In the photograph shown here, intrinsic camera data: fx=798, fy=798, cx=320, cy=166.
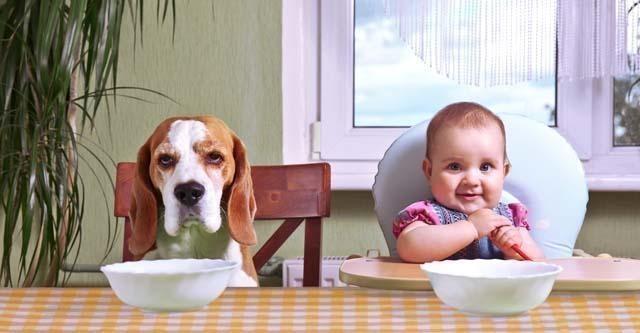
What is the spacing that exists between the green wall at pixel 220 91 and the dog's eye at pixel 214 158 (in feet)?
3.59

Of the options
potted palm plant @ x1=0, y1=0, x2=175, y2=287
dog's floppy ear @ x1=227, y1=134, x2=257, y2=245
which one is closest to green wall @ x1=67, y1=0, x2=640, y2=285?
potted palm plant @ x1=0, y1=0, x2=175, y2=287

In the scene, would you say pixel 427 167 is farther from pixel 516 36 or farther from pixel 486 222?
pixel 516 36

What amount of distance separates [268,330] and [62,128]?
120 centimetres

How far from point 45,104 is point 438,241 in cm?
100

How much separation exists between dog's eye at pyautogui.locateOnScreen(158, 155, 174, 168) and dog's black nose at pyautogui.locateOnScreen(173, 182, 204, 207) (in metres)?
0.04

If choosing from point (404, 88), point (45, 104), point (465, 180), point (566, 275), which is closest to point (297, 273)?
point (404, 88)

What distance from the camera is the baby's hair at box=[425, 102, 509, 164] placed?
4.30ft

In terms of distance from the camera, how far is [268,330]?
0.74 metres

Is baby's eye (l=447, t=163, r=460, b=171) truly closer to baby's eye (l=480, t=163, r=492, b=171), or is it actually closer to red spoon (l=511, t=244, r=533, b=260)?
baby's eye (l=480, t=163, r=492, b=171)

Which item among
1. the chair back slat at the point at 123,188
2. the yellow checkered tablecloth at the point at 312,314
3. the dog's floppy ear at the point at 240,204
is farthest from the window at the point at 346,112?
the yellow checkered tablecloth at the point at 312,314

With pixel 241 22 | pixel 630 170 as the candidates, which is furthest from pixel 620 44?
pixel 241 22

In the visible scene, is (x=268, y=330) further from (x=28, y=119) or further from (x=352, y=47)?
(x=352, y=47)

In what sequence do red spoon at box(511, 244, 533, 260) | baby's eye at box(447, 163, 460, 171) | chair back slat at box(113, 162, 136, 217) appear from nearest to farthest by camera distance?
red spoon at box(511, 244, 533, 260) → baby's eye at box(447, 163, 460, 171) → chair back slat at box(113, 162, 136, 217)

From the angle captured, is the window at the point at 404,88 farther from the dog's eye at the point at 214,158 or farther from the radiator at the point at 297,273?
the dog's eye at the point at 214,158
